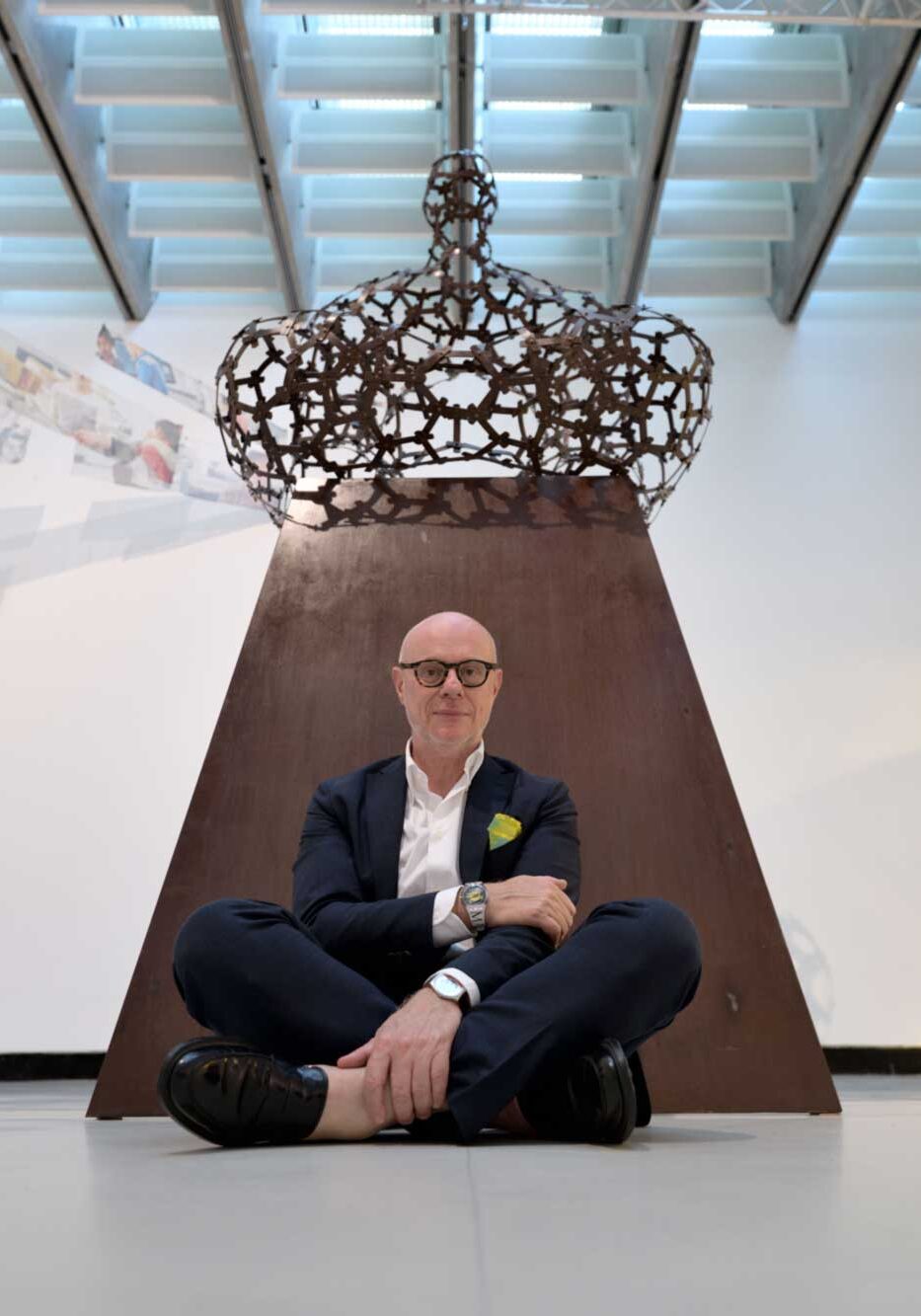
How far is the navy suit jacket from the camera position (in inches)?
63.8

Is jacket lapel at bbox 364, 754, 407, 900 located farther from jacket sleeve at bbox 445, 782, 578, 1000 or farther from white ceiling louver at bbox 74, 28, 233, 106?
white ceiling louver at bbox 74, 28, 233, 106

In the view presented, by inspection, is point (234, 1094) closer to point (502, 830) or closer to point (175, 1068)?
point (175, 1068)

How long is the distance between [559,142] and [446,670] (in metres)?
4.58

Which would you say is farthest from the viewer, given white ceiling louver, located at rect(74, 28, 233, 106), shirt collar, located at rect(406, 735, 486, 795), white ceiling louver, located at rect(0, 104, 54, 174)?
white ceiling louver, located at rect(0, 104, 54, 174)

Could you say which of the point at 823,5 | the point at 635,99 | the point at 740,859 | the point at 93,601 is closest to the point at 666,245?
the point at 635,99

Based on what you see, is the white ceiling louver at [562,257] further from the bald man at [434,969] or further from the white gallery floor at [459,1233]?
the white gallery floor at [459,1233]

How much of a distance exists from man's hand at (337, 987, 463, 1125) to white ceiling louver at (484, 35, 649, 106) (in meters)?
4.87

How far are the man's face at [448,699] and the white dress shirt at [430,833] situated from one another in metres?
0.04

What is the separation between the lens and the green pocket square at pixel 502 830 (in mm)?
1803

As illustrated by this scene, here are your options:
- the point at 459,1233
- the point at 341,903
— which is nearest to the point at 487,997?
the point at 341,903

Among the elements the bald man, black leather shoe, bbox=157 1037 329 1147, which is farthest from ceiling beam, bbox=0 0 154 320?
black leather shoe, bbox=157 1037 329 1147

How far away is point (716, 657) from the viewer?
5441mm

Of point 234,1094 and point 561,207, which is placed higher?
point 561,207

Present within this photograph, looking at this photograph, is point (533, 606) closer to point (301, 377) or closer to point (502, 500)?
point (502, 500)
